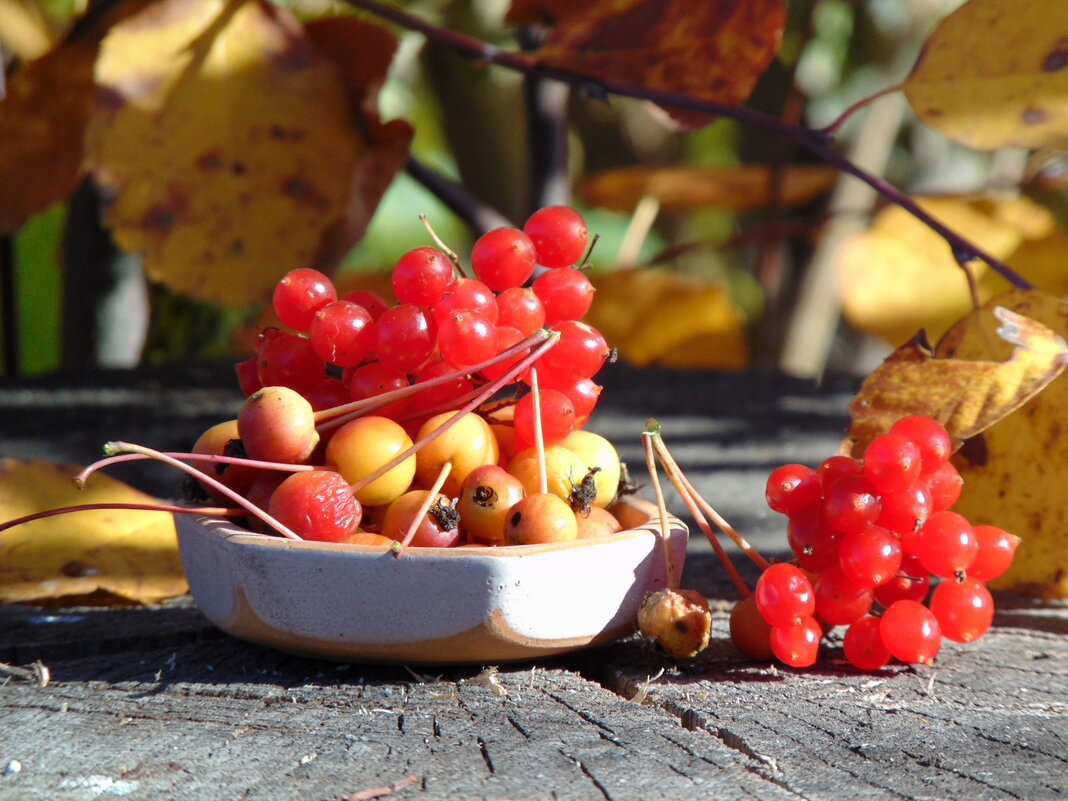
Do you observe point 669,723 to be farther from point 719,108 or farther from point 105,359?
point 105,359

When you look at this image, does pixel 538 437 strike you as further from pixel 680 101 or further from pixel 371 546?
pixel 680 101

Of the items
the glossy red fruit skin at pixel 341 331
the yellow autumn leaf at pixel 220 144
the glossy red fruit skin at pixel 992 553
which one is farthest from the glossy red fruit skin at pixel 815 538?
the yellow autumn leaf at pixel 220 144

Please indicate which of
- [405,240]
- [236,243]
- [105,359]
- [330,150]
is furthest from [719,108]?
[405,240]

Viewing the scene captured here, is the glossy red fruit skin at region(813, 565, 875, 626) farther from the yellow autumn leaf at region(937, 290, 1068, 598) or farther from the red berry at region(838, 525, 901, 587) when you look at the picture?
the yellow autumn leaf at region(937, 290, 1068, 598)

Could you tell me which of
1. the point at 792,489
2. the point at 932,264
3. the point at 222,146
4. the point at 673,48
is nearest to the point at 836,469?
the point at 792,489

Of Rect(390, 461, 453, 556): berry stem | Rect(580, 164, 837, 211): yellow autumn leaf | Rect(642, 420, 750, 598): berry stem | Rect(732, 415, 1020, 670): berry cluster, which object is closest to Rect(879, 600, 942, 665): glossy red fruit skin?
Rect(732, 415, 1020, 670): berry cluster
